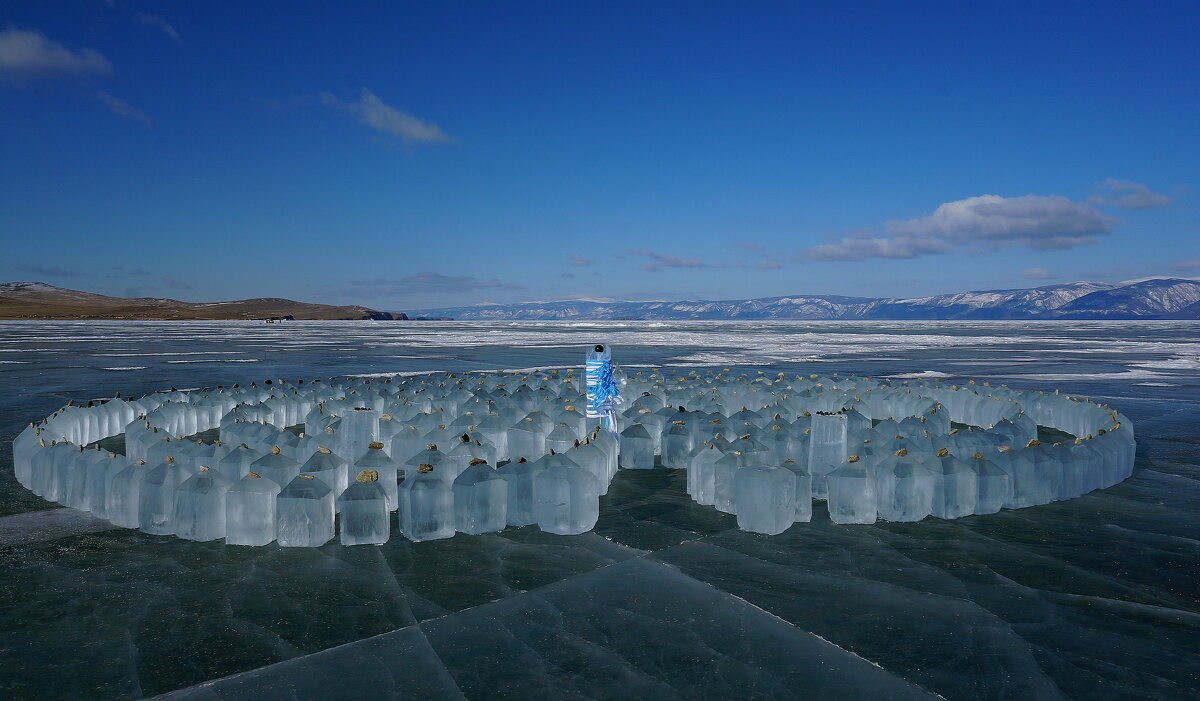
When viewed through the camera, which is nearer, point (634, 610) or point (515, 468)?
point (634, 610)

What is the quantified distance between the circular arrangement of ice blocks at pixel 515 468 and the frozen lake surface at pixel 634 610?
21cm

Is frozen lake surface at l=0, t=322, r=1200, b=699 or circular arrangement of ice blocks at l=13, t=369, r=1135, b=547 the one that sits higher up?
circular arrangement of ice blocks at l=13, t=369, r=1135, b=547

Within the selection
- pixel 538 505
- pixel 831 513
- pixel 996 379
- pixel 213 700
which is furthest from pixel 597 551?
pixel 996 379

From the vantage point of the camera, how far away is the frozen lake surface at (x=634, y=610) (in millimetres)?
3646

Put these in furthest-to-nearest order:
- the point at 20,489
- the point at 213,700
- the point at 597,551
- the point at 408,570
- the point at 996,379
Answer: the point at 996,379 → the point at 20,489 → the point at 597,551 → the point at 408,570 → the point at 213,700

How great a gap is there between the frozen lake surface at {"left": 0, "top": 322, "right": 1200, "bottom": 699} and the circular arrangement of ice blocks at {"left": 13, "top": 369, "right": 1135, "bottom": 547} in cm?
21

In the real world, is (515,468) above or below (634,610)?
above

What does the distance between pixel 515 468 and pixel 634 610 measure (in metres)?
2.18

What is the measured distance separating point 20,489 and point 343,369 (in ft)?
55.4

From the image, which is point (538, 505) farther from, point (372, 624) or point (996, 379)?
point (996, 379)

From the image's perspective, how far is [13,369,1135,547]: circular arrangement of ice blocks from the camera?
19.2 feet

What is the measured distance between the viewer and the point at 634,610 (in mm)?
4500

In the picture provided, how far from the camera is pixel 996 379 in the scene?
21.1 metres

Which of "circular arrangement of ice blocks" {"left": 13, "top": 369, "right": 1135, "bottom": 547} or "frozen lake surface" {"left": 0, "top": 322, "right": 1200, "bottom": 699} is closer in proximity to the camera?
"frozen lake surface" {"left": 0, "top": 322, "right": 1200, "bottom": 699}
